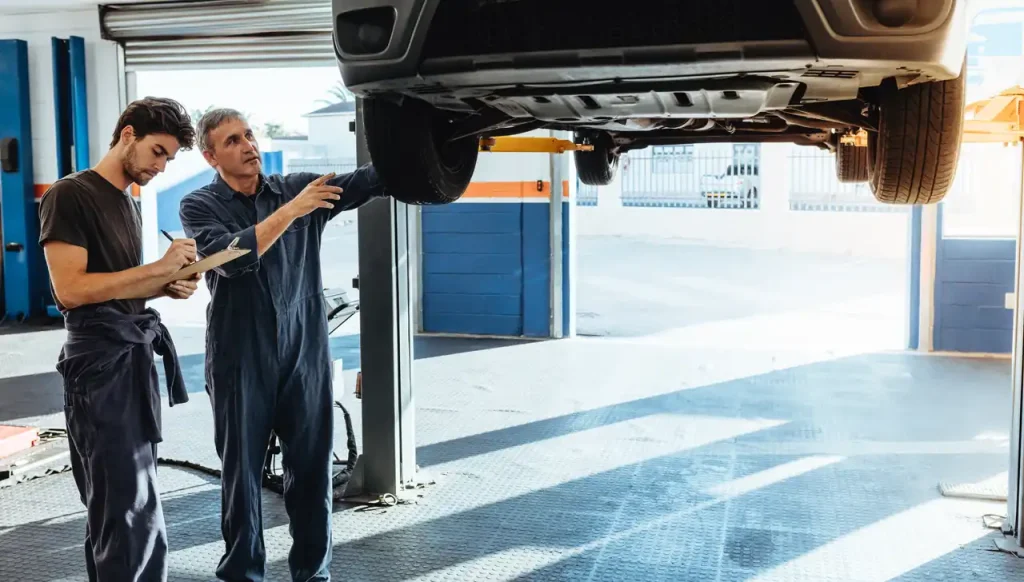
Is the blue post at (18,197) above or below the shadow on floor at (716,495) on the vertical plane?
above

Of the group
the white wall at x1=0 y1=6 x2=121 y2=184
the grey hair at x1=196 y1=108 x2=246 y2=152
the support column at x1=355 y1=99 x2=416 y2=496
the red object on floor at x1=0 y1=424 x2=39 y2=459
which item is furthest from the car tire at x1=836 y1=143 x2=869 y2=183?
the white wall at x1=0 y1=6 x2=121 y2=184

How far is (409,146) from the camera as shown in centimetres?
272

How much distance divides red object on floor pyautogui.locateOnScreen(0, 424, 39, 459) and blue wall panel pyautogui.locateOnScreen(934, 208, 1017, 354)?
5925mm

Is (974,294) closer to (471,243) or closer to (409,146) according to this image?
(471,243)

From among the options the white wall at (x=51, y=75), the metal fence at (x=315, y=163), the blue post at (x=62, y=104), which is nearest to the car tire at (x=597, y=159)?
the white wall at (x=51, y=75)

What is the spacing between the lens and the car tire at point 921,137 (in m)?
2.32

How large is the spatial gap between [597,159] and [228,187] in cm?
216

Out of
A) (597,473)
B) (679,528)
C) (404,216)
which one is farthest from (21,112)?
(679,528)

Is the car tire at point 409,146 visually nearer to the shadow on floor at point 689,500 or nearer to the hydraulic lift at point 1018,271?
the shadow on floor at point 689,500

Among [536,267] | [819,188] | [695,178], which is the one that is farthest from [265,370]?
[695,178]

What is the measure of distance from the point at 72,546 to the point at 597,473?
2.07 metres

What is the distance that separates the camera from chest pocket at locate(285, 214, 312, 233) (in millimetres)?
2672

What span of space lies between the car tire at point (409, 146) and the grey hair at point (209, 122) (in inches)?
15.3

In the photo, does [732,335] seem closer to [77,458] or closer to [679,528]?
[679,528]
